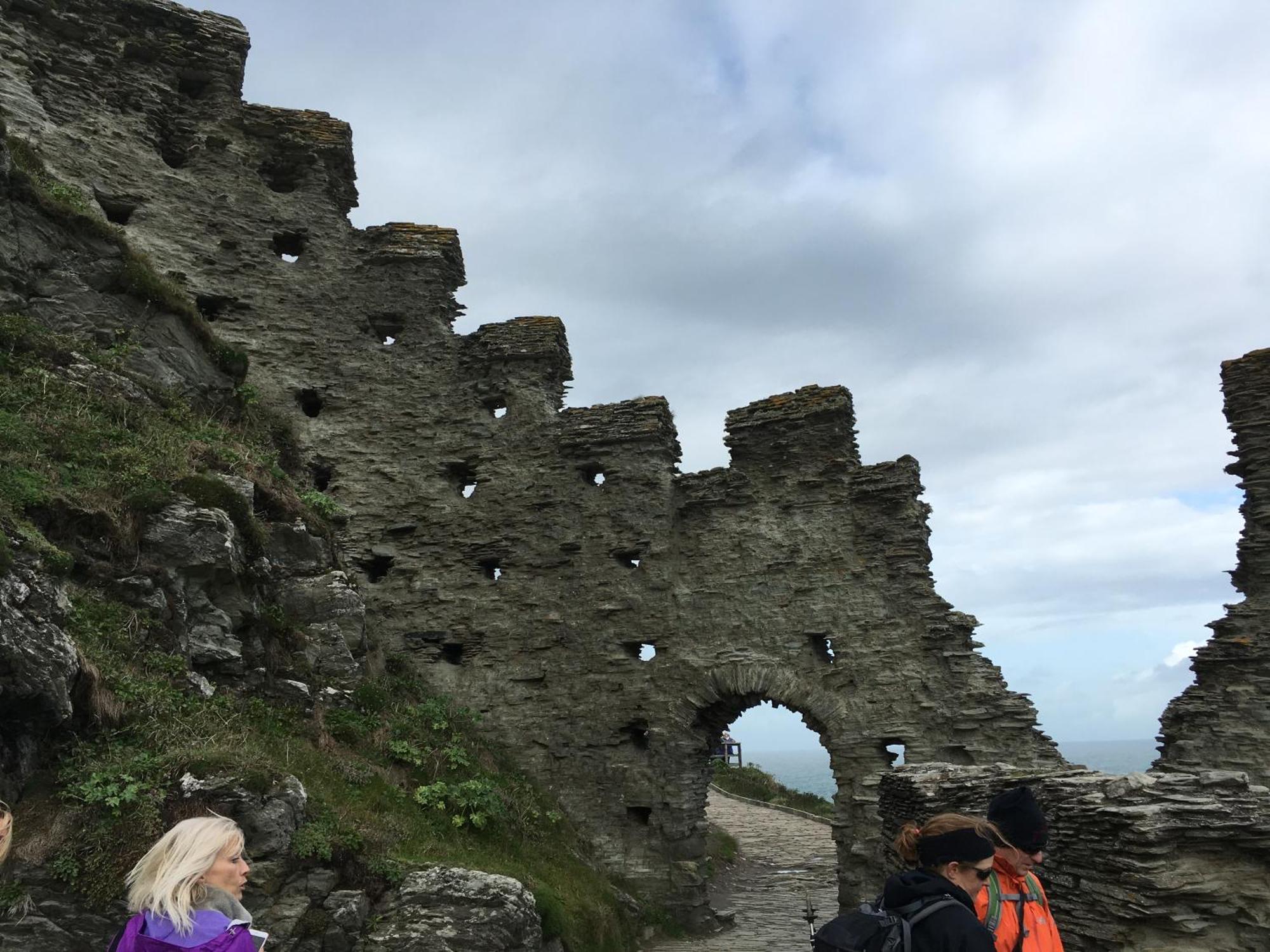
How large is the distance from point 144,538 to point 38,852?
3547 millimetres

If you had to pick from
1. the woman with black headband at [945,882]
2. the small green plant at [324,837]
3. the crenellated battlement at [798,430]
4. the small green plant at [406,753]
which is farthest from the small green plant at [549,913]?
the crenellated battlement at [798,430]

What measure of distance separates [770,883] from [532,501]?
943 centimetres

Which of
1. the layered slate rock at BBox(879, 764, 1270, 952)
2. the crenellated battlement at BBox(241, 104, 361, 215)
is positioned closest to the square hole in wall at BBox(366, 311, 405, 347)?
the crenellated battlement at BBox(241, 104, 361, 215)

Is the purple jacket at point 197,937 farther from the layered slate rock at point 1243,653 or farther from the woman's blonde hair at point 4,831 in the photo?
the layered slate rock at point 1243,653

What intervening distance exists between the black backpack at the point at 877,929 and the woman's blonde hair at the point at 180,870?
2.26 metres

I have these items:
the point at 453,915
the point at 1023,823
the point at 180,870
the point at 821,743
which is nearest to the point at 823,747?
the point at 821,743

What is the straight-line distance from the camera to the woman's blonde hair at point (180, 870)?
3.13 m

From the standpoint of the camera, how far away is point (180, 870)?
125 inches

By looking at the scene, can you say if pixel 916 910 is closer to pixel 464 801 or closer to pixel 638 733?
pixel 464 801

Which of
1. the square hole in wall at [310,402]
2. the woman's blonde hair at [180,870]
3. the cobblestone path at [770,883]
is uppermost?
the square hole in wall at [310,402]

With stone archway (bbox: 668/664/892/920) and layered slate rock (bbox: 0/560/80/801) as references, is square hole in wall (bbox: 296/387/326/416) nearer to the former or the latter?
stone archway (bbox: 668/664/892/920)

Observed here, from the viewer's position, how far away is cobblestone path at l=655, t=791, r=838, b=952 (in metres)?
13.7

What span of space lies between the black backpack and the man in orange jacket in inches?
28.8

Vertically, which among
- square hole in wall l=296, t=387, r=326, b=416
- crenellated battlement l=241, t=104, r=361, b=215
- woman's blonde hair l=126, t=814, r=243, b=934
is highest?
crenellated battlement l=241, t=104, r=361, b=215
